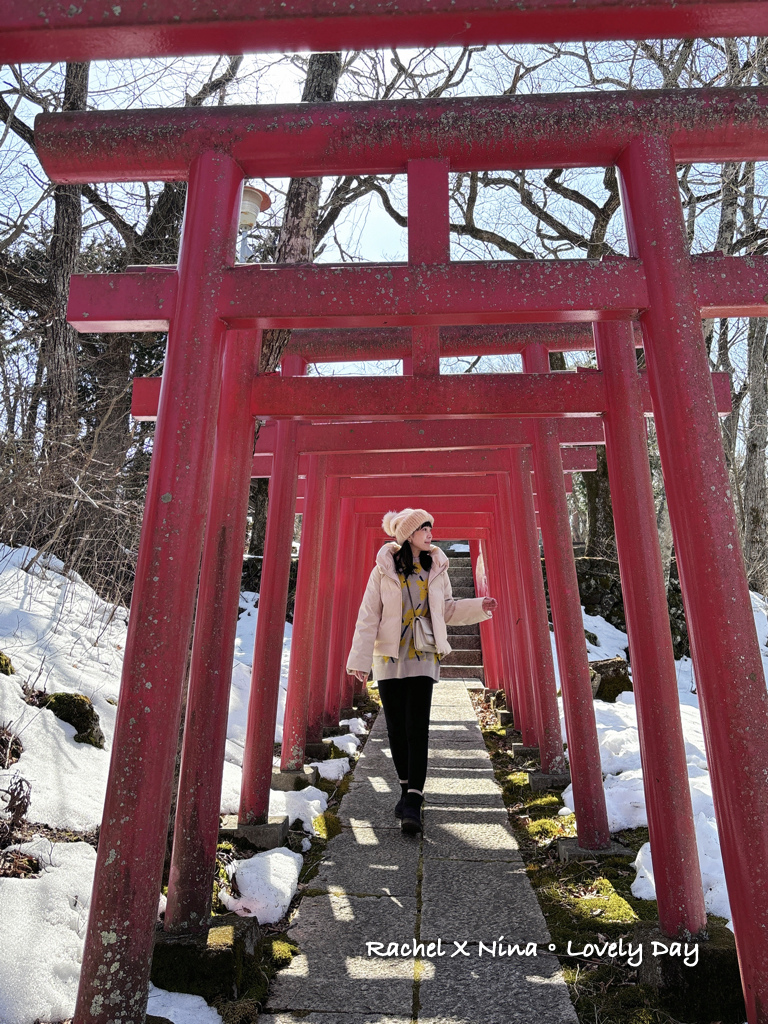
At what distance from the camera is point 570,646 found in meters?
4.02

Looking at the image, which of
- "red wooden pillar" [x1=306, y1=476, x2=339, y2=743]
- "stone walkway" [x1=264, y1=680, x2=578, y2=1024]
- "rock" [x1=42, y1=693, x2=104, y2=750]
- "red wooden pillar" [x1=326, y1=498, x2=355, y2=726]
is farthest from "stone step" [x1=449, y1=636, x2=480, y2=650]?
"rock" [x1=42, y1=693, x2=104, y2=750]

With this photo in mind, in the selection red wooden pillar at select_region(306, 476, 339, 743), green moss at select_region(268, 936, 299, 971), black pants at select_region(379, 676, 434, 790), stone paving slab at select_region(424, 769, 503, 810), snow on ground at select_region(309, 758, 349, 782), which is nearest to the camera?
green moss at select_region(268, 936, 299, 971)

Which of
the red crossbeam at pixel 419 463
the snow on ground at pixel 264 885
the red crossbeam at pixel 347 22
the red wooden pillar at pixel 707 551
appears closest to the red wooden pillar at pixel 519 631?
the red crossbeam at pixel 419 463

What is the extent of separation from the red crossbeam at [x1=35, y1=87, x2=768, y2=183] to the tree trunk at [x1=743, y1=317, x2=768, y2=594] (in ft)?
33.6

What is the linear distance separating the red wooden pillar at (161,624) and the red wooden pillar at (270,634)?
1749 millimetres

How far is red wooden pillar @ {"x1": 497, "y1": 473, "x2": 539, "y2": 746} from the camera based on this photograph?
19.9ft

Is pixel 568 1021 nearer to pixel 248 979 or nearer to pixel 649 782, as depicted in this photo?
pixel 649 782

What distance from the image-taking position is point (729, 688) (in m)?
2.14

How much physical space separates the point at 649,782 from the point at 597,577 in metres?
10.6

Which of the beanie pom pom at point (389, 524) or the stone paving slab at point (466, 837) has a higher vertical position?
the beanie pom pom at point (389, 524)

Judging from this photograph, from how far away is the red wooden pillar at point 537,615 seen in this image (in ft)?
16.8

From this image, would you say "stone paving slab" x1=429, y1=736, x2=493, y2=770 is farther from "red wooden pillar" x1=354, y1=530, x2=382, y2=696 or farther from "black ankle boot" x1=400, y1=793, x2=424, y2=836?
"red wooden pillar" x1=354, y1=530, x2=382, y2=696

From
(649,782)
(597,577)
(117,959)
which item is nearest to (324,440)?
(649,782)

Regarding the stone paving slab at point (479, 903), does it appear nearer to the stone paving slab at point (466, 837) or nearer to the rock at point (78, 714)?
the stone paving slab at point (466, 837)
